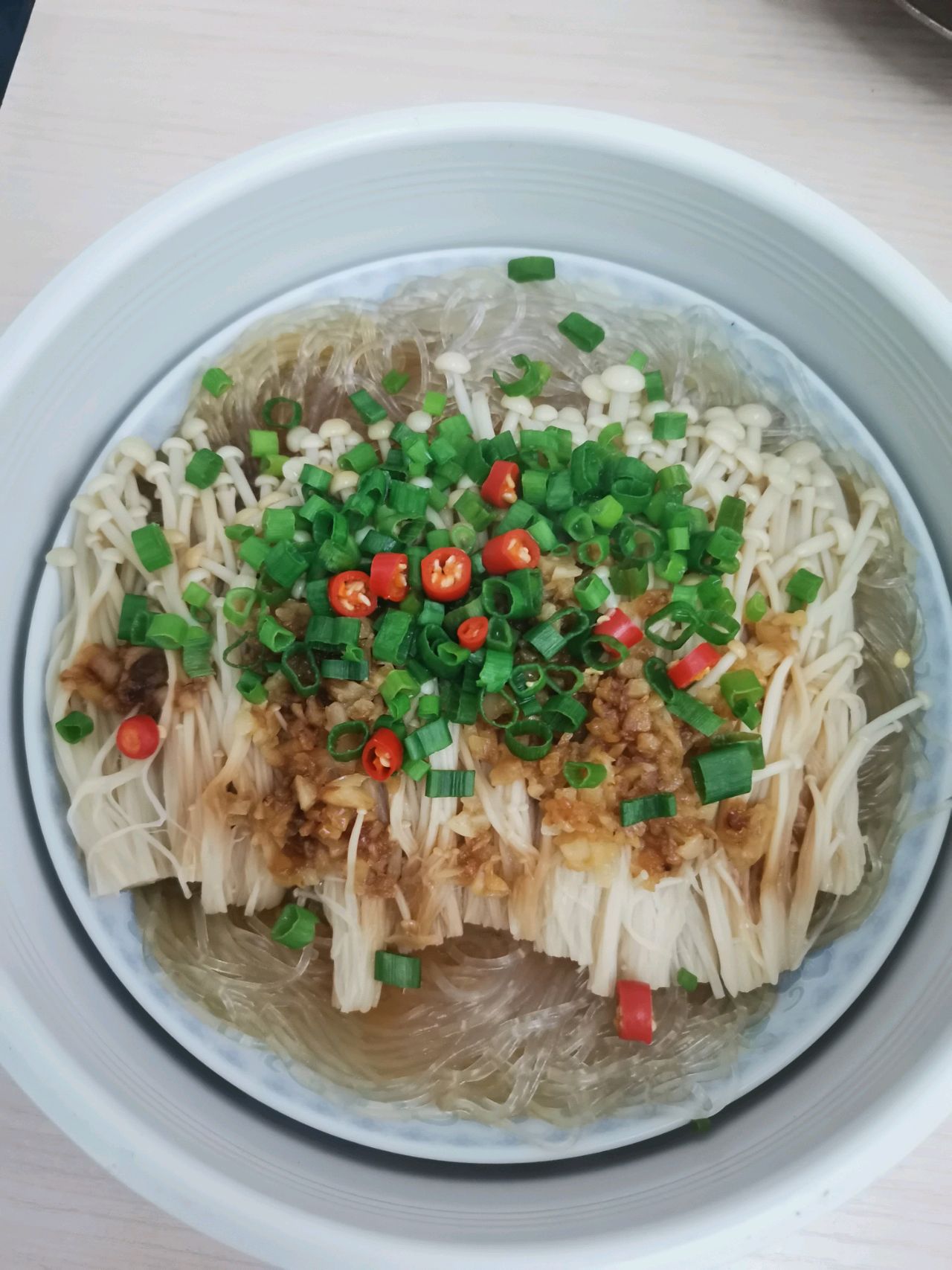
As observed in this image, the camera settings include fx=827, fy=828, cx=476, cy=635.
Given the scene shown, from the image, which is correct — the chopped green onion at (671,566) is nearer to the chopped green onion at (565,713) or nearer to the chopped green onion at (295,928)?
the chopped green onion at (565,713)

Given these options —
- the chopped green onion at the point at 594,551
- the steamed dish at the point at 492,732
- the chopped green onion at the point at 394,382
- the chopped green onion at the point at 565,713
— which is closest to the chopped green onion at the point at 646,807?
the steamed dish at the point at 492,732

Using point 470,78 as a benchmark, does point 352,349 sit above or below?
below

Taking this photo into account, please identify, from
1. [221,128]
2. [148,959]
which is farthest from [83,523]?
[221,128]

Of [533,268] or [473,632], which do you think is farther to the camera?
[533,268]

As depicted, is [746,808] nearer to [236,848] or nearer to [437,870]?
[437,870]

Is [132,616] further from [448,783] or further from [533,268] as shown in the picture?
[533,268]

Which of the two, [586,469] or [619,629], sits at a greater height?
[586,469]

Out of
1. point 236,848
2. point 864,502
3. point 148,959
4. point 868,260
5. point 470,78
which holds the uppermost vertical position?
point 470,78

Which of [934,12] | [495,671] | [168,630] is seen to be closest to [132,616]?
[168,630]
